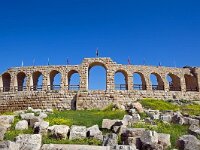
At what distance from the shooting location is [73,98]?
1556 inches

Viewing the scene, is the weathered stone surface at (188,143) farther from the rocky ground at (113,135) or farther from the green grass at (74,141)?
→ the green grass at (74,141)

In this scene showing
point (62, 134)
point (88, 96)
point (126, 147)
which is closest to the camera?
point (126, 147)

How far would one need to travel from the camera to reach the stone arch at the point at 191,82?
148 feet

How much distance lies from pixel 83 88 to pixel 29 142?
26.4 metres

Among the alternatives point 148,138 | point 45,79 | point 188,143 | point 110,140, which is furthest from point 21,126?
point 45,79


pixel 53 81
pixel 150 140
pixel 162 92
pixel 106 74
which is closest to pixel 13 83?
pixel 53 81

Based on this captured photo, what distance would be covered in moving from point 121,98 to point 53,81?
376 inches

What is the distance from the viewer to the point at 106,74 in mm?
40438

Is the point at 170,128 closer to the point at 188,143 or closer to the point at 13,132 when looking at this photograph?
the point at 188,143

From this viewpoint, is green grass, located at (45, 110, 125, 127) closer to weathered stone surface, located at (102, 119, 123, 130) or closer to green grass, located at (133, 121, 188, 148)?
weathered stone surface, located at (102, 119, 123, 130)

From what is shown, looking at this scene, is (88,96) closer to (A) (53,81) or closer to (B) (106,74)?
(B) (106,74)

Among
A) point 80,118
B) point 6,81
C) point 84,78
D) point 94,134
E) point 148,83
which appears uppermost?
point 6,81

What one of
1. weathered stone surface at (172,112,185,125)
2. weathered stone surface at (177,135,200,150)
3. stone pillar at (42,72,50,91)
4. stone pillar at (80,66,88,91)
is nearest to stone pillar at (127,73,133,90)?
stone pillar at (80,66,88,91)

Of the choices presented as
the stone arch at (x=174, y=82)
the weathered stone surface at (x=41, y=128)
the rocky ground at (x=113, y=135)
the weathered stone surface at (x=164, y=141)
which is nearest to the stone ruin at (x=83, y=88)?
the stone arch at (x=174, y=82)
